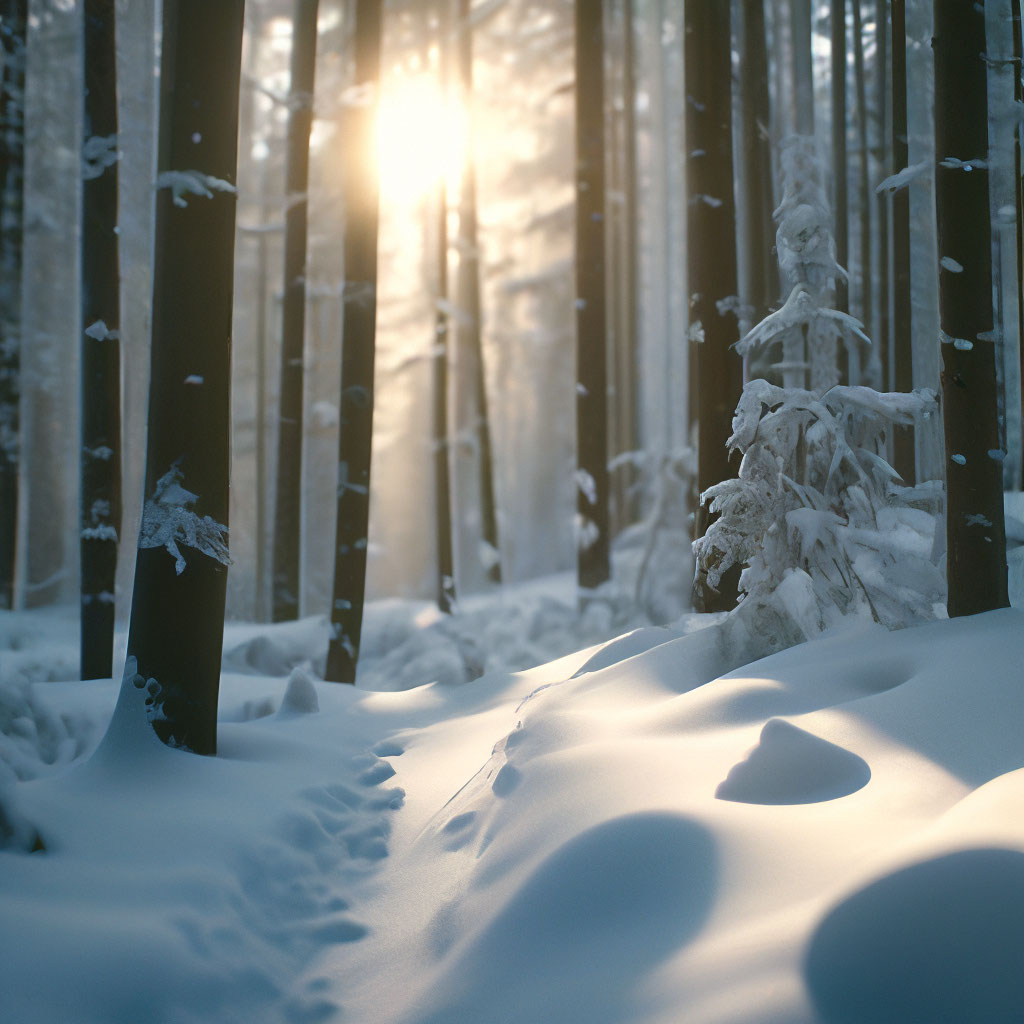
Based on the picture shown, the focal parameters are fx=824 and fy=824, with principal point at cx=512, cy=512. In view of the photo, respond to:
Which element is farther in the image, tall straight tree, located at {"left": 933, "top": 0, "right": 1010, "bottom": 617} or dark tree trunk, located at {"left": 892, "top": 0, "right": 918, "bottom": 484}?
dark tree trunk, located at {"left": 892, "top": 0, "right": 918, "bottom": 484}

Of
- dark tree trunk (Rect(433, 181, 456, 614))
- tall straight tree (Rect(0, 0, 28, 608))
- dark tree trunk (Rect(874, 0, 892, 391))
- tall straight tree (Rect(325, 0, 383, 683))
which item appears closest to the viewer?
tall straight tree (Rect(325, 0, 383, 683))

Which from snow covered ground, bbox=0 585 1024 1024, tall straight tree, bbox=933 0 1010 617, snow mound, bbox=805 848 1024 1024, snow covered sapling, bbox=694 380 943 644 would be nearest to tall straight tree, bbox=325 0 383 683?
snow covered ground, bbox=0 585 1024 1024

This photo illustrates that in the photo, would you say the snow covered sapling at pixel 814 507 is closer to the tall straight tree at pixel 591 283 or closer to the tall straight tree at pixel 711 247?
the tall straight tree at pixel 711 247

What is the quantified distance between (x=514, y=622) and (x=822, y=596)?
261 inches

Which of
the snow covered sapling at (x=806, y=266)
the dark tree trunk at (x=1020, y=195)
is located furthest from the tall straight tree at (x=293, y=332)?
the dark tree trunk at (x=1020, y=195)

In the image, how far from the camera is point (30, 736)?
472cm

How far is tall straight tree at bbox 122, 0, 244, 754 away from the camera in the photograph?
4336 millimetres

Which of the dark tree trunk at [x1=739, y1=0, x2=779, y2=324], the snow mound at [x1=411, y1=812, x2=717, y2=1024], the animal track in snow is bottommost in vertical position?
the animal track in snow

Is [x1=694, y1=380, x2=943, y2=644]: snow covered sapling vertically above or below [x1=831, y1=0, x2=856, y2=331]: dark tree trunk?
below

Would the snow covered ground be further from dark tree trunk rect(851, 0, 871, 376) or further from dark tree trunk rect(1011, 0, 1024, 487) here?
dark tree trunk rect(851, 0, 871, 376)

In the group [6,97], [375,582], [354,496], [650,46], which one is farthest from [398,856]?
[650,46]

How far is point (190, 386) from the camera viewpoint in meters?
4.47

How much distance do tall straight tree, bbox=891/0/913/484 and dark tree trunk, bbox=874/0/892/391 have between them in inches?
62.0

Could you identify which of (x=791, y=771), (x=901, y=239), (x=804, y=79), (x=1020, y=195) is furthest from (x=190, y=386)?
(x=804, y=79)
